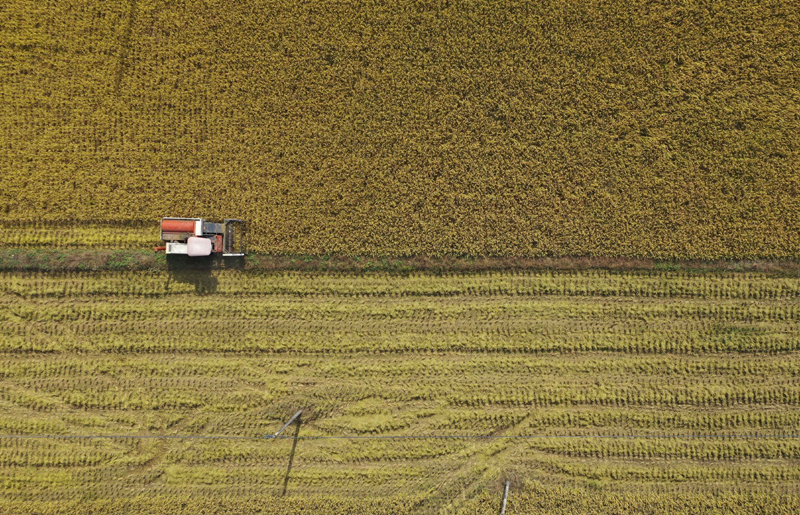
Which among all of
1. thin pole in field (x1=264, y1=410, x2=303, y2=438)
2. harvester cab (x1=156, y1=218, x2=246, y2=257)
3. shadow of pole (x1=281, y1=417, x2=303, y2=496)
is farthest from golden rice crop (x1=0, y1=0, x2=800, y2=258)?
shadow of pole (x1=281, y1=417, x2=303, y2=496)

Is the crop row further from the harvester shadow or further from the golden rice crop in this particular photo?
the golden rice crop

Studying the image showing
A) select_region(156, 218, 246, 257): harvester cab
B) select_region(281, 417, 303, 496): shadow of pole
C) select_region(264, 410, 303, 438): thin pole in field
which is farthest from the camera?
select_region(281, 417, 303, 496): shadow of pole

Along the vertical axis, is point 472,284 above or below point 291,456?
above

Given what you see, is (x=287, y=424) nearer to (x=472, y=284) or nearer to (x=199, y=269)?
(x=199, y=269)

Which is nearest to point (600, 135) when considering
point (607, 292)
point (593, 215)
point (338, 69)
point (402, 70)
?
point (593, 215)

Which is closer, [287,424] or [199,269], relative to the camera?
[287,424]

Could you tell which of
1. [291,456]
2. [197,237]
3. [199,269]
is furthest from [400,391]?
[197,237]

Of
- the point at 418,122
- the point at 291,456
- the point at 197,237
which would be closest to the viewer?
the point at 197,237
